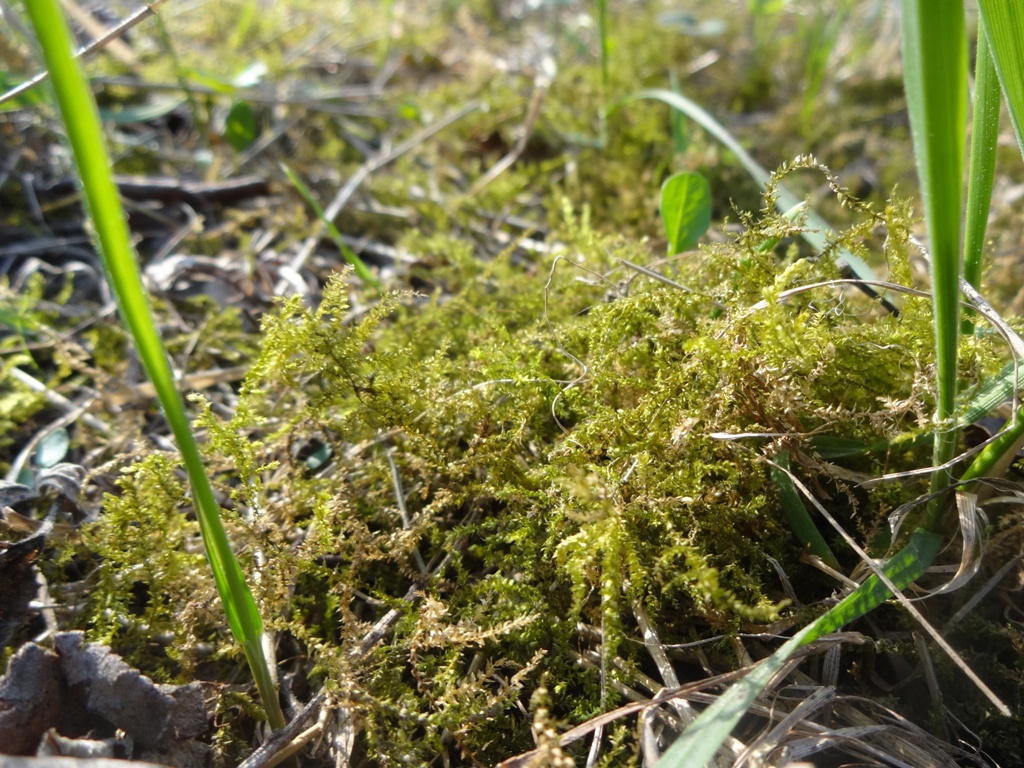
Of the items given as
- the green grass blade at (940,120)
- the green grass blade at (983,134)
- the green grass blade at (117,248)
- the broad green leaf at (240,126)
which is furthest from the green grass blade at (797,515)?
the broad green leaf at (240,126)

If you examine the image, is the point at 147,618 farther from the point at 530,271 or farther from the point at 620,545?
the point at 530,271

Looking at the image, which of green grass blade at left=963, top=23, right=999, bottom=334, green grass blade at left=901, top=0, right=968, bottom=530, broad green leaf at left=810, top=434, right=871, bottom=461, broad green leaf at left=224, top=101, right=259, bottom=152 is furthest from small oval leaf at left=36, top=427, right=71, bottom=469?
green grass blade at left=963, top=23, right=999, bottom=334

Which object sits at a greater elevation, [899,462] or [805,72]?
[805,72]

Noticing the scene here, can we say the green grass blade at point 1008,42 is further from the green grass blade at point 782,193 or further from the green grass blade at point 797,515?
the green grass blade at point 797,515

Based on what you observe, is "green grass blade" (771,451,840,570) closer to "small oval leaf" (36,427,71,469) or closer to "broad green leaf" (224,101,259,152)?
"small oval leaf" (36,427,71,469)

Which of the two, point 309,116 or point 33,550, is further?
point 309,116

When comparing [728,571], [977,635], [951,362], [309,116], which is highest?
[309,116]

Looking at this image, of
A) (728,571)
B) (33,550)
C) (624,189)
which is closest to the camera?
(728,571)

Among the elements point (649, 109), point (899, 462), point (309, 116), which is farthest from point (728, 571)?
point (309, 116)
